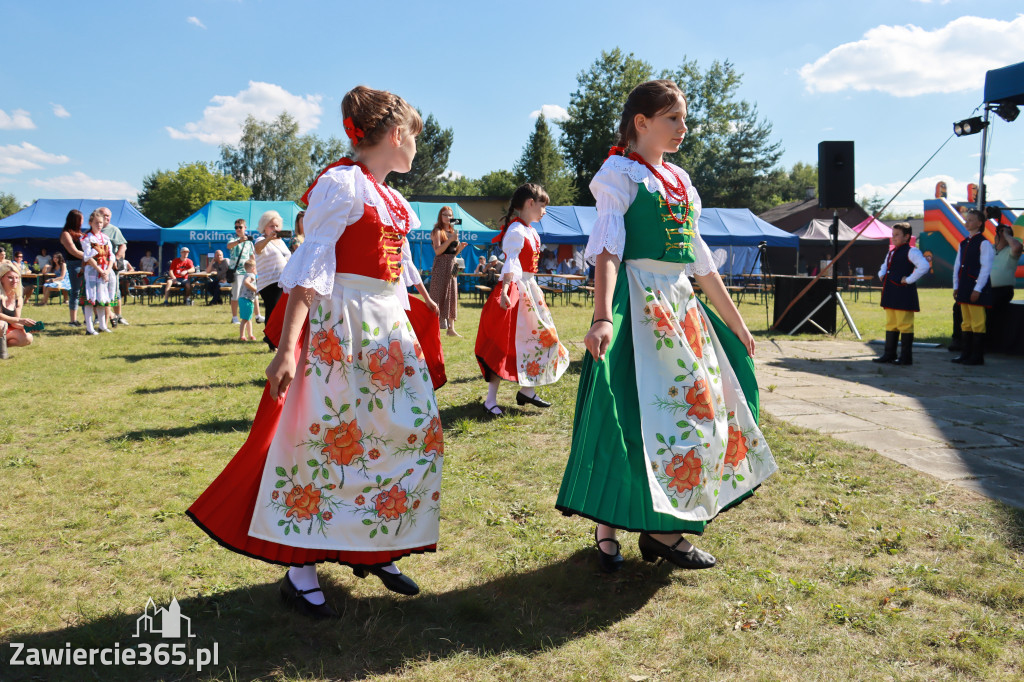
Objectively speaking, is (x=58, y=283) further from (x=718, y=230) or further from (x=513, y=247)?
(x=718, y=230)

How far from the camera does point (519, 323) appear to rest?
5.63m

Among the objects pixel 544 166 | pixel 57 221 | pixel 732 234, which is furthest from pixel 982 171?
pixel 544 166

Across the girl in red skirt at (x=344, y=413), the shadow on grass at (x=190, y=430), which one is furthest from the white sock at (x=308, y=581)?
the shadow on grass at (x=190, y=430)

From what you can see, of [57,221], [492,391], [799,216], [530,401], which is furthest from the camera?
[799,216]

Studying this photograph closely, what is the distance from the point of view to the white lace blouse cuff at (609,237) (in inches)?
102

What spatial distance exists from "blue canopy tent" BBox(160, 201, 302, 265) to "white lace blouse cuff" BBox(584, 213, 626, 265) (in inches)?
796

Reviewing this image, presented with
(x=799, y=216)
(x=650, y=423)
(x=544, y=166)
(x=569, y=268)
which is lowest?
(x=650, y=423)

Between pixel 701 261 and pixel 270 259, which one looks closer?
pixel 701 261

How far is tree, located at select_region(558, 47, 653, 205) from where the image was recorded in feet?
179

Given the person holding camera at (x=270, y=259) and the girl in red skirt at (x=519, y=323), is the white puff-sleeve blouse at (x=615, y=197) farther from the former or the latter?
the person holding camera at (x=270, y=259)

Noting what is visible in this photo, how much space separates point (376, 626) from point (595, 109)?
186ft

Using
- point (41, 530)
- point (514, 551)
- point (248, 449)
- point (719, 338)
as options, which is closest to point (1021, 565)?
point (719, 338)

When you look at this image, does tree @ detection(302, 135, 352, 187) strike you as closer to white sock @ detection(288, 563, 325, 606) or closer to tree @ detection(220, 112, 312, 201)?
tree @ detection(220, 112, 312, 201)

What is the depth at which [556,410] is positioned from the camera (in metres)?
5.75
